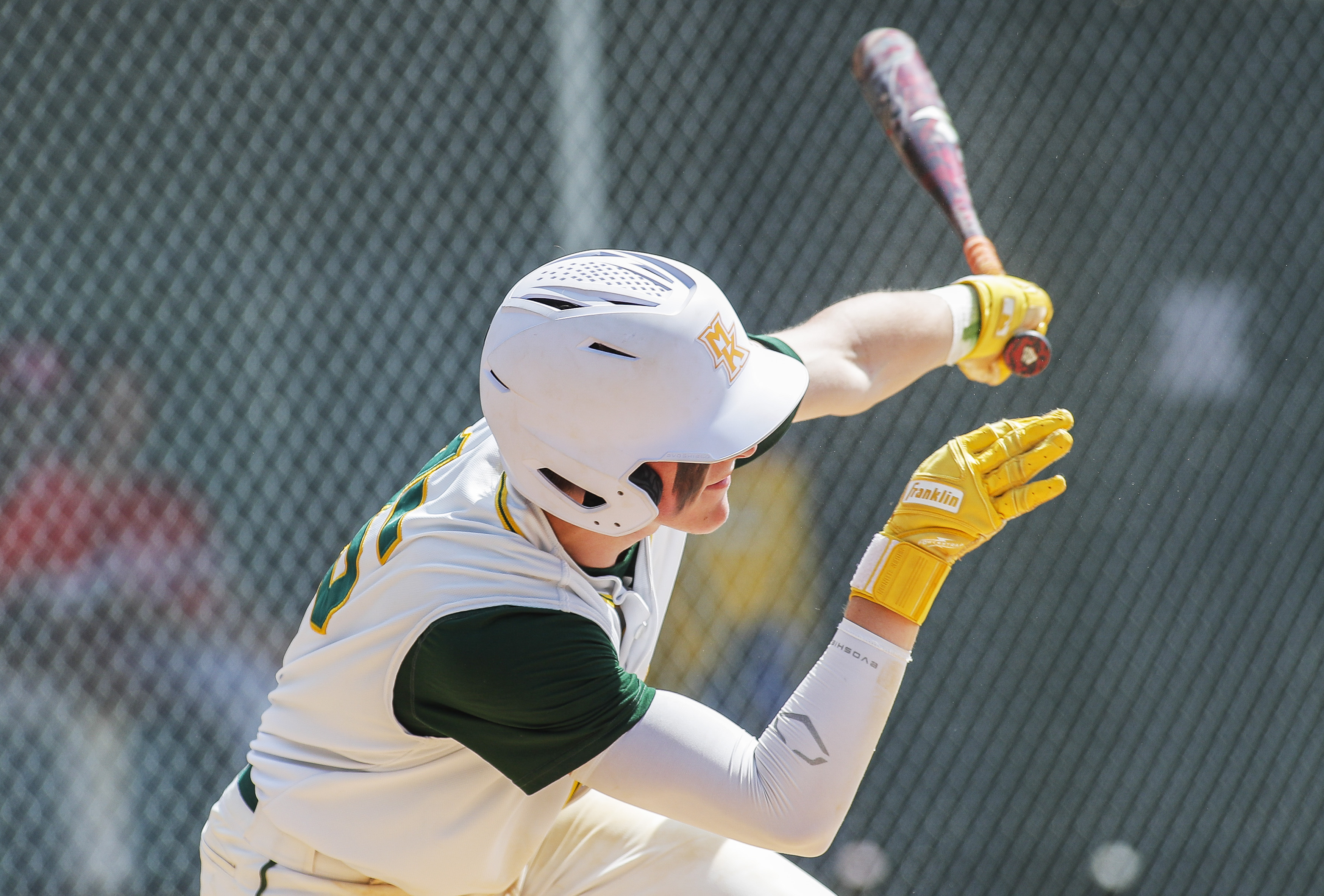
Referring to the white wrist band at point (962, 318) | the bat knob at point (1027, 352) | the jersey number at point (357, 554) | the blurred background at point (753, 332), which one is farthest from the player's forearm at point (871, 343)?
the blurred background at point (753, 332)

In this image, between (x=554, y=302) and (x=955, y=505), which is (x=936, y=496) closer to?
(x=955, y=505)

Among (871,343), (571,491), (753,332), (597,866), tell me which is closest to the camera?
(571,491)

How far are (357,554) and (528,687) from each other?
30cm

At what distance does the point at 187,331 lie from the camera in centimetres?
316

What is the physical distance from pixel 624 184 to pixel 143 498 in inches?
62.9

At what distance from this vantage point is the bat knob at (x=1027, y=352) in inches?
64.0

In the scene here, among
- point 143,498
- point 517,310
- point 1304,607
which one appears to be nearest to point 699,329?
point 517,310

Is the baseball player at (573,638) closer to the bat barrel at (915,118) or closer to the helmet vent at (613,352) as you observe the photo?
the helmet vent at (613,352)

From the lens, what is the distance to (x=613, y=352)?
3.42ft

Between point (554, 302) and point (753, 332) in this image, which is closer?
point (554, 302)

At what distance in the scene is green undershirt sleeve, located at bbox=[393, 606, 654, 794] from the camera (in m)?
0.99

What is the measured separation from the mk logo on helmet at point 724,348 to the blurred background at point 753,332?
1843mm

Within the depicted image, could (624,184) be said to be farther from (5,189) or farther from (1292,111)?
(1292,111)

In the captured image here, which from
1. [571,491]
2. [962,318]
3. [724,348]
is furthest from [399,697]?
[962,318]
